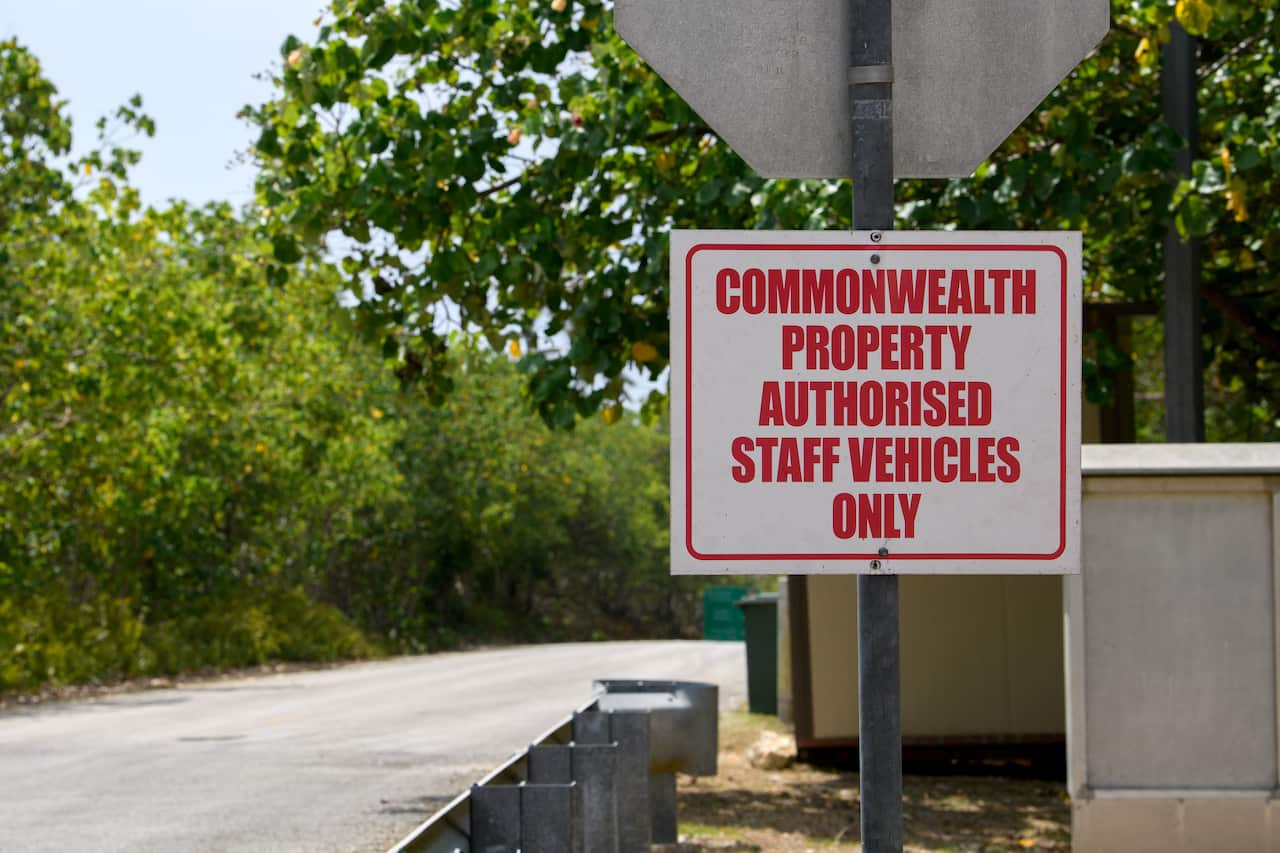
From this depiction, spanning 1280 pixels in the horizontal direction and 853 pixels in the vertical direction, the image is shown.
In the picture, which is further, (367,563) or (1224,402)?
(367,563)

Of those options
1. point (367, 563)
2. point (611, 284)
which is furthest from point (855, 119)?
point (367, 563)

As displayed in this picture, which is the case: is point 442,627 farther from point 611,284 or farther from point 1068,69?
point 1068,69

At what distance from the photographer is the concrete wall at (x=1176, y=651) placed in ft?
23.8

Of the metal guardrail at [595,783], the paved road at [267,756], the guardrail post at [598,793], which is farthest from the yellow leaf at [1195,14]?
the paved road at [267,756]

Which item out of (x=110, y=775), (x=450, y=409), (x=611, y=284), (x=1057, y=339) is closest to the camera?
(x=1057, y=339)

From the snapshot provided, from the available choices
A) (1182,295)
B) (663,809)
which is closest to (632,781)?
(663,809)

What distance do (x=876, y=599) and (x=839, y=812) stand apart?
23.6 feet

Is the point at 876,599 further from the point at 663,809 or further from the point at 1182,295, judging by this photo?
the point at 1182,295

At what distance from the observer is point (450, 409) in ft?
120

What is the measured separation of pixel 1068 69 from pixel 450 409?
33827 millimetres

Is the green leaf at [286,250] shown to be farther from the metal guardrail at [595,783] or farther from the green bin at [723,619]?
the green bin at [723,619]

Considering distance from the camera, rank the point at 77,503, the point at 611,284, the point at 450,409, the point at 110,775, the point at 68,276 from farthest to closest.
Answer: the point at 450,409 < the point at 77,503 < the point at 68,276 < the point at 110,775 < the point at 611,284

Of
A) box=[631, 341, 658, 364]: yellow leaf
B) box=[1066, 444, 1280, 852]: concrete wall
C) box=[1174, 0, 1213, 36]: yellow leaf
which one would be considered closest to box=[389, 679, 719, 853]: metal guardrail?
box=[1066, 444, 1280, 852]: concrete wall

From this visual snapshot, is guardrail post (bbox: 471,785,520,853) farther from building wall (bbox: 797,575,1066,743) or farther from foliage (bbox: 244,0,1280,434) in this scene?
building wall (bbox: 797,575,1066,743)
